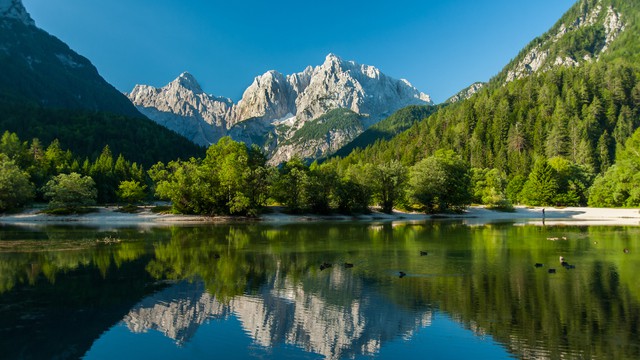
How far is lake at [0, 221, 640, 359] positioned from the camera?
50.8 ft

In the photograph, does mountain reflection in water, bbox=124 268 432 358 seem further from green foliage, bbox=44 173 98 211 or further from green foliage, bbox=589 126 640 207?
green foliage, bbox=589 126 640 207

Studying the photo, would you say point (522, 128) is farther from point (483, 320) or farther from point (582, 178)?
point (483, 320)

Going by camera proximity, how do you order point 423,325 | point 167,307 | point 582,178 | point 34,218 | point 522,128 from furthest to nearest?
point 522,128 → point 582,178 → point 34,218 → point 167,307 → point 423,325

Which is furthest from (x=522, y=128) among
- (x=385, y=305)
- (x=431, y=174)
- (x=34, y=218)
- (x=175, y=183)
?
(x=385, y=305)

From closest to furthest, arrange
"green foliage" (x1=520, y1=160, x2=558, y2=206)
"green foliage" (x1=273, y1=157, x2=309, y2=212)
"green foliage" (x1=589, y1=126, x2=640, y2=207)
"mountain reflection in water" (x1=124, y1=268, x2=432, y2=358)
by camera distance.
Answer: "mountain reflection in water" (x1=124, y1=268, x2=432, y2=358) < "green foliage" (x1=273, y1=157, x2=309, y2=212) < "green foliage" (x1=589, y1=126, x2=640, y2=207) < "green foliage" (x1=520, y1=160, x2=558, y2=206)

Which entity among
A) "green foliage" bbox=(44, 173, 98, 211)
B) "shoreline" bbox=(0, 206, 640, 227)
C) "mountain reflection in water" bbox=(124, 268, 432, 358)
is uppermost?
"green foliage" bbox=(44, 173, 98, 211)

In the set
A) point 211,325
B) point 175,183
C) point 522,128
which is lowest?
point 211,325

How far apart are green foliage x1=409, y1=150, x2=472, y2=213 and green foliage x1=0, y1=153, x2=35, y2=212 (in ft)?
285

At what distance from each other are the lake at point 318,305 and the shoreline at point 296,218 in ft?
170

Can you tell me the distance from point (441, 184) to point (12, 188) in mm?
95195

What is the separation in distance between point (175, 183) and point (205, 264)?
66715mm

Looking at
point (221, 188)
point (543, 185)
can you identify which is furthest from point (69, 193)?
point (543, 185)

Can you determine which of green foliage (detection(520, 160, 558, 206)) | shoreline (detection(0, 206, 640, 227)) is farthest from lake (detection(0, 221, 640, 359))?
green foliage (detection(520, 160, 558, 206))

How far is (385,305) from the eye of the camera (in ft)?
69.9
